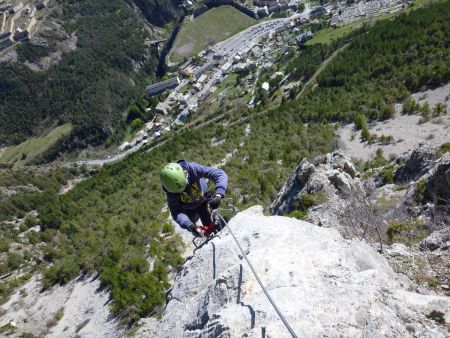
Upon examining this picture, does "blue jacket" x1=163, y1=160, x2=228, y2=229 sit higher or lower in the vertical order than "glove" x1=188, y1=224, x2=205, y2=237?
higher

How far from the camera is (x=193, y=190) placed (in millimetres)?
7477

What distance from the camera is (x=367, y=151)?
2369 cm

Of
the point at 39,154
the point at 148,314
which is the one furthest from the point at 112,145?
the point at 148,314

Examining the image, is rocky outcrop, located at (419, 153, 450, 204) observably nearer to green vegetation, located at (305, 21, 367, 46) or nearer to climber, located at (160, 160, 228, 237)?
climber, located at (160, 160, 228, 237)

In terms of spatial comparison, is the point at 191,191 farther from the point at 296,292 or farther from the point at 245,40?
the point at 245,40

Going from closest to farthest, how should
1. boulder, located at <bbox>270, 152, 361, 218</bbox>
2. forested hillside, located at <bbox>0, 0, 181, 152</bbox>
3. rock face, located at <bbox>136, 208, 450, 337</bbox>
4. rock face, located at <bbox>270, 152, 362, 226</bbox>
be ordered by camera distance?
rock face, located at <bbox>136, 208, 450, 337</bbox> → rock face, located at <bbox>270, 152, 362, 226</bbox> → boulder, located at <bbox>270, 152, 361, 218</bbox> → forested hillside, located at <bbox>0, 0, 181, 152</bbox>

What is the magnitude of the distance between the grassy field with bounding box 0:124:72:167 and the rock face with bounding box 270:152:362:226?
13009cm

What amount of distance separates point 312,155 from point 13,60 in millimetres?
158219

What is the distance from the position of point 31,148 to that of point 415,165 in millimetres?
142215

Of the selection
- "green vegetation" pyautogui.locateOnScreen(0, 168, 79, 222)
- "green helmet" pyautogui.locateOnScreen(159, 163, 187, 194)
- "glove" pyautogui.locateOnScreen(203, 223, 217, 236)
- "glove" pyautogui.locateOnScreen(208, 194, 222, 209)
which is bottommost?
"green vegetation" pyautogui.locateOnScreen(0, 168, 79, 222)

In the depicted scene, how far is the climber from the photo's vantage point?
6.70m

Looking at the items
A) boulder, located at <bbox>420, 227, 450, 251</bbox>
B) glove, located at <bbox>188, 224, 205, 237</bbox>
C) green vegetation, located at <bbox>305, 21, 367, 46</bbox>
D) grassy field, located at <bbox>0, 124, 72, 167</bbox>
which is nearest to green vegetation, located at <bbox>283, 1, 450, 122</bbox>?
boulder, located at <bbox>420, 227, 450, 251</bbox>

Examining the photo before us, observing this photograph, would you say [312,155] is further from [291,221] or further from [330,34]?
[330,34]

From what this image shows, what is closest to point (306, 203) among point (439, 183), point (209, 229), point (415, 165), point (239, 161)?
point (439, 183)
